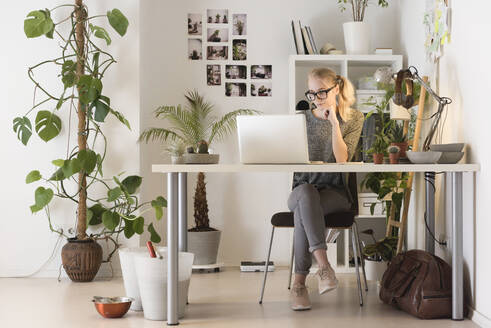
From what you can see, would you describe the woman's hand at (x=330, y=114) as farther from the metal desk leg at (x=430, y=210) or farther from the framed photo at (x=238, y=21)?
the framed photo at (x=238, y=21)

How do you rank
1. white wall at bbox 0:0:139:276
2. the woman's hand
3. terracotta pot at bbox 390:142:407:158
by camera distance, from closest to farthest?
terracotta pot at bbox 390:142:407:158 < the woman's hand < white wall at bbox 0:0:139:276

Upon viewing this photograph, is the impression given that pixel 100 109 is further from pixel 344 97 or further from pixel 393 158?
pixel 393 158

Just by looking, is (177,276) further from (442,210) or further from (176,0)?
(176,0)

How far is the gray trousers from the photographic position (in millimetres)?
3268

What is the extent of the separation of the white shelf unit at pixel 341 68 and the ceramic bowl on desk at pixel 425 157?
1.55m

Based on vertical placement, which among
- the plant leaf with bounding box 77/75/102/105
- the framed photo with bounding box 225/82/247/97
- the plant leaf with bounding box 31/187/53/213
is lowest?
the plant leaf with bounding box 31/187/53/213

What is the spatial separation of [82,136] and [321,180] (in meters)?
1.67

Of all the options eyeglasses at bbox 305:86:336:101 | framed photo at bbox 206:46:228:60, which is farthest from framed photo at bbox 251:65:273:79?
eyeglasses at bbox 305:86:336:101

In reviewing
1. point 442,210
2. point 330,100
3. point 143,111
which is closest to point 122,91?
point 143,111

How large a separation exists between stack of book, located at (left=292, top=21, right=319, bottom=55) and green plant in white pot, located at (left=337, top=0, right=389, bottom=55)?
0.25 m

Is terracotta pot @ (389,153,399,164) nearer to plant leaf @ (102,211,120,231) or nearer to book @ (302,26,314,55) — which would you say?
book @ (302,26,314,55)

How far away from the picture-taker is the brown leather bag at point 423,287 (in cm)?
312

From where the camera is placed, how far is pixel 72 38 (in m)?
4.46

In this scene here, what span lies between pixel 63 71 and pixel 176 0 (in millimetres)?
1190
